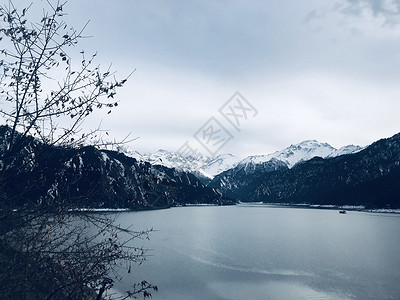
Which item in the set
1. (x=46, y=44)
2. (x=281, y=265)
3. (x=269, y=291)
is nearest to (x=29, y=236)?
(x=46, y=44)

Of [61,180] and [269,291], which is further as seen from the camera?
[269,291]

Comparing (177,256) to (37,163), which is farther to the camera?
(177,256)

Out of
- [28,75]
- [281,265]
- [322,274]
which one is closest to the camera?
[28,75]

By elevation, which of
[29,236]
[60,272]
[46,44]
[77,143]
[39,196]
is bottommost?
[60,272]

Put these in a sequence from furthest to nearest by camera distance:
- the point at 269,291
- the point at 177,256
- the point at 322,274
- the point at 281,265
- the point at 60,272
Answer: the point at 177,256 < the point at 281,265 < the point at 322,274 < the point at 269,291 < the point at 60,272

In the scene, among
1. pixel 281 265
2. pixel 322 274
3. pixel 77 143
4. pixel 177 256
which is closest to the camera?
pixel 77 143

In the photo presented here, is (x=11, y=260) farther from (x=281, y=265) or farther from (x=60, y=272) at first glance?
(x=281, y=265)

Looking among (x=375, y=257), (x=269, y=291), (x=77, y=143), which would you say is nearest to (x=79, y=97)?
(x=77, y=143)

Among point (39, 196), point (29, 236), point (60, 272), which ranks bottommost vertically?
point (60, 272)

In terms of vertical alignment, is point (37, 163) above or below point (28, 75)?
below

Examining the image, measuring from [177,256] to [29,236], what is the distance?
5441 centimetres

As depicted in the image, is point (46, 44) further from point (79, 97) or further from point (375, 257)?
point (375, 257)

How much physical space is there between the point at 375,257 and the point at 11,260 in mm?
68680

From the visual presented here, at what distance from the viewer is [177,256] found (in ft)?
190
